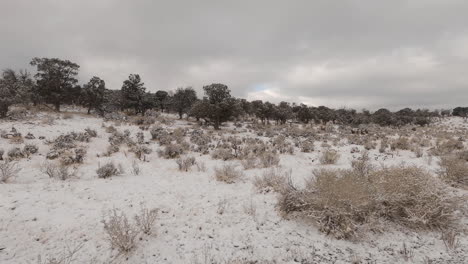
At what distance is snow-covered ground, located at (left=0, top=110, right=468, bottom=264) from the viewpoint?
449 cm

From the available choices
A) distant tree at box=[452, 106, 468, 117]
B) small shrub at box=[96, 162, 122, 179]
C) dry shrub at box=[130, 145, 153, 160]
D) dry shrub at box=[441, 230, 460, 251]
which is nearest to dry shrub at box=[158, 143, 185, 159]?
dry shrub at box=[130, 145, 153, 160]

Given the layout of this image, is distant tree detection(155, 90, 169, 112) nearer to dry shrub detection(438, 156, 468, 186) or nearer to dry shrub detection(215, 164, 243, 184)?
dry shrub detection(215, 164, 243, 184)

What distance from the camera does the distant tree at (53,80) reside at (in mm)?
26859

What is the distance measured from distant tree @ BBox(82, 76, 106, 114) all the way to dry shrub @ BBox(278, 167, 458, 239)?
1180 inches

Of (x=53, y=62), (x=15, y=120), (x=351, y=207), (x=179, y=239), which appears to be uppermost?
(x=53, y=62)

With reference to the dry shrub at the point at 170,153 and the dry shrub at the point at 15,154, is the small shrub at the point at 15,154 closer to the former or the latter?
the dry shrub at the point at 15,154

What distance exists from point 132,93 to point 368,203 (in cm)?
3121

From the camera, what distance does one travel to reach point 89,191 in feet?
23.8

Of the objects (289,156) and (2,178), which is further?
(289,156)

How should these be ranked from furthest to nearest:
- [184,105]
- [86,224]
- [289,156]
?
[184,105]
[289,156]
[86,224]

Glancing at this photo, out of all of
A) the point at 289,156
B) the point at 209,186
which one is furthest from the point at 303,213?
the point at 289,156

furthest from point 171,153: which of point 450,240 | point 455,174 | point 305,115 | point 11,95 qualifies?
point 305,115

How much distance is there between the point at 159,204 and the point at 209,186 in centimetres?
204

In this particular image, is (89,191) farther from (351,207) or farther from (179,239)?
(351,207)
